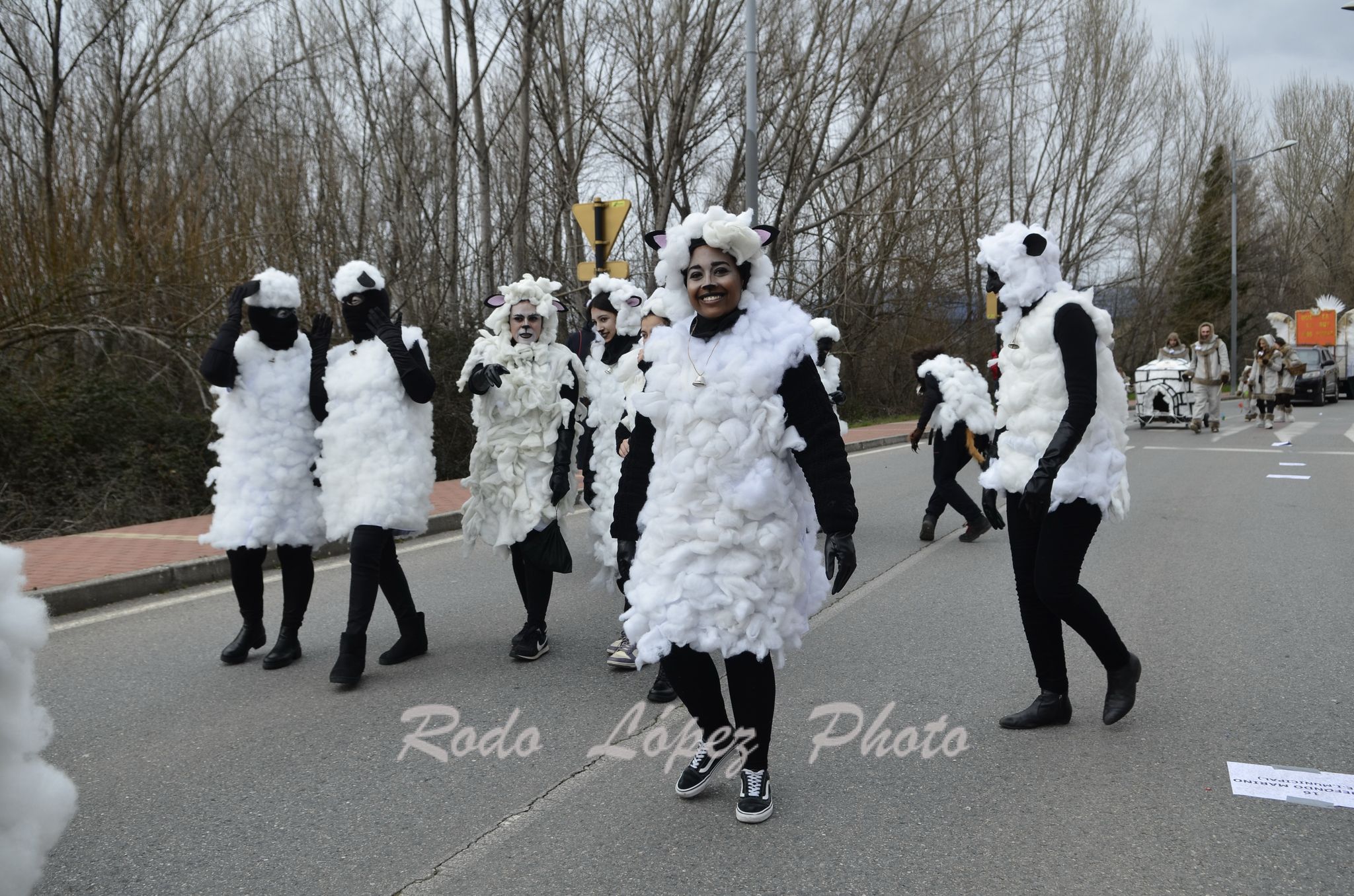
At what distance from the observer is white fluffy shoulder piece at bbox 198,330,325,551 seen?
5344mm

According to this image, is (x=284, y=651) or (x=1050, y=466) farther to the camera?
(x=284, y=651)

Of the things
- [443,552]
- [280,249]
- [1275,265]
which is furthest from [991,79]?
[1275,265]

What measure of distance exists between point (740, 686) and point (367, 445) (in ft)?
8.24

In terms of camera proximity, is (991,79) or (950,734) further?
(991,79)

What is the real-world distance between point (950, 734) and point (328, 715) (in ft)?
8.59

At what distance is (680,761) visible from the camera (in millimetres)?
4199

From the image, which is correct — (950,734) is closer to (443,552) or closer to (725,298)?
(725,298)

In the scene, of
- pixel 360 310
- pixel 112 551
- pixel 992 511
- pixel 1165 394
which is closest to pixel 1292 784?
pixel 360 310

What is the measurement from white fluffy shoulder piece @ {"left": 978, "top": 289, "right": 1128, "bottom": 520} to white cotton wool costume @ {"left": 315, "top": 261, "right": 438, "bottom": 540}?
2.70 meters

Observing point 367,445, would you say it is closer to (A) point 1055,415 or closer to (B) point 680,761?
(B) point 680,761

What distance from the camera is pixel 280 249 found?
45.2ft

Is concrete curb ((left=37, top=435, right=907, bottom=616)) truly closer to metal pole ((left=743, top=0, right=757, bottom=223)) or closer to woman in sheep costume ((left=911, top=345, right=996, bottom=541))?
woman in sheep costume ((left=911, top=345, right=996, bottom=541))

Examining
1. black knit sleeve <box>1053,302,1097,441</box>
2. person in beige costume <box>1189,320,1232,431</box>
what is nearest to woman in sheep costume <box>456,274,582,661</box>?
black knit sleeve <box>1053,302,1097,441</box>

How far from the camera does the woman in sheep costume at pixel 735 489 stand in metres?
3.42
